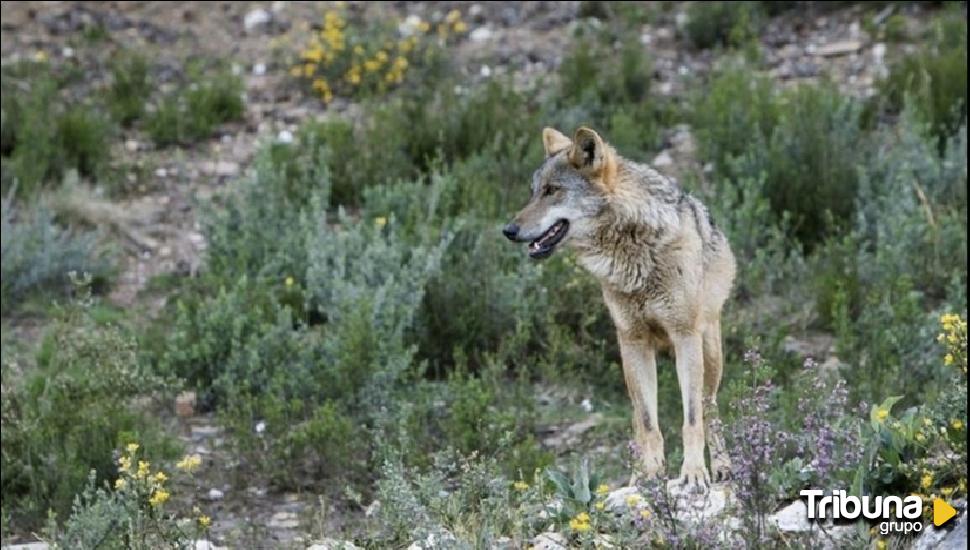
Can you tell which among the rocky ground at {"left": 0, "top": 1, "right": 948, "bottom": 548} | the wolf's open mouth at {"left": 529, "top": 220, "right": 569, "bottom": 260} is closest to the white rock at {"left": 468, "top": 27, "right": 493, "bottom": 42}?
the rocky ground at {"left": 0, "top": 1, "right": 948, "bottom": 548}

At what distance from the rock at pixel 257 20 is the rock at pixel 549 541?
347 inches

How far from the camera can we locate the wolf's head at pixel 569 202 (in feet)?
23.3

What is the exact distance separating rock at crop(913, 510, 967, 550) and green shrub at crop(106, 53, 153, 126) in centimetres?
864

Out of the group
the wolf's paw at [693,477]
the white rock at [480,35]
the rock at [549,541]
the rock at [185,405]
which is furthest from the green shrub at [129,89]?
the rock at [549,541]

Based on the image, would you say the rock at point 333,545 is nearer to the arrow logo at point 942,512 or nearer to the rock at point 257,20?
the arrow logo at point 942,512

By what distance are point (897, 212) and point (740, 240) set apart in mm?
979

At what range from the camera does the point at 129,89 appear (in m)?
13.2

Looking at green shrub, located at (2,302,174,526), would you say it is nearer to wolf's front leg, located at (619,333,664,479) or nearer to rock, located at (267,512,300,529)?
rock, located at (267,512,300,529)

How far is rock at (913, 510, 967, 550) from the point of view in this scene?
5445mm

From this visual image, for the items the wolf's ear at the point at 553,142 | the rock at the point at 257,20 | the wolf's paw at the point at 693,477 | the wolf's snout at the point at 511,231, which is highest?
the wolf's ear at the point at 553,142

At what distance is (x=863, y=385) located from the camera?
849 centimetres

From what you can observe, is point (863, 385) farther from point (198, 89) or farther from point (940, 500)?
point (198, 89)

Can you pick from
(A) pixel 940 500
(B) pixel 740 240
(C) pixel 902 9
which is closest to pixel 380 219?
(B) pixel 740 240

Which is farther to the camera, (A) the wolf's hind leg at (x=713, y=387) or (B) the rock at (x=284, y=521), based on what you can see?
(B) the rock at (x=284, y=521)
